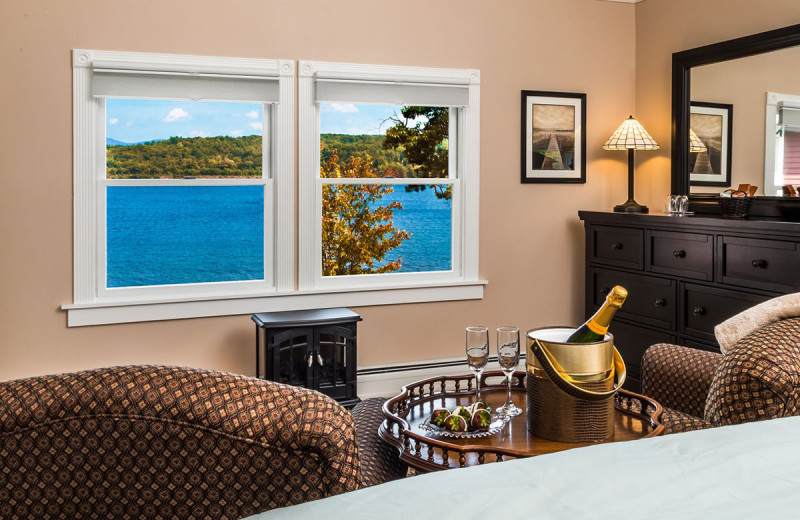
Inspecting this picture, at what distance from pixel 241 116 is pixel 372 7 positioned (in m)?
1.02

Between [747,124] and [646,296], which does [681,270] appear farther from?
[747,124]

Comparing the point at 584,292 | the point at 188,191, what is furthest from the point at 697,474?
the point at 584,292

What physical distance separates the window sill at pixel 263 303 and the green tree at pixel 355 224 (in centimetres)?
19

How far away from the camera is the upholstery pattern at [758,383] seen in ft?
5.47

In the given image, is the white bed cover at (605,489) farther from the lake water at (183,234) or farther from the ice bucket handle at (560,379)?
the lake water at (183,234)

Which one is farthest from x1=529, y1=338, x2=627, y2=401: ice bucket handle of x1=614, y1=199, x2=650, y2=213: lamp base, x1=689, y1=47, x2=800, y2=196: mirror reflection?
x1=614, y1=199, x2=650, y2=213: lamp base

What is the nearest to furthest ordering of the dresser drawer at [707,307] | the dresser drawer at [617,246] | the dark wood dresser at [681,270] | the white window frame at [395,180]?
the dark wood dresser at [681,270]
the dresser drawer at [707,307]
the white window frame at [395,180]
the dresser drawer at [617,246]

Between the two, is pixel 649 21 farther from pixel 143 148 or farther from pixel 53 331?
pixel 53 331

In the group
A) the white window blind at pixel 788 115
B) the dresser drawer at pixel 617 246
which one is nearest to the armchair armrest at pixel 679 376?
the dresser drawer at pixel 617 246

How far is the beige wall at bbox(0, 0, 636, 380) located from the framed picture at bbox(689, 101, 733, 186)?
62 centimetres

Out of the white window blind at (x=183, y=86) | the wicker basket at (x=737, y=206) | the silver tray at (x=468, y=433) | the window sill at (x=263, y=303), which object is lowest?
the silver tray at (x=468, y=433)

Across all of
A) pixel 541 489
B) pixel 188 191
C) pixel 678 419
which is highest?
pixel 188 191

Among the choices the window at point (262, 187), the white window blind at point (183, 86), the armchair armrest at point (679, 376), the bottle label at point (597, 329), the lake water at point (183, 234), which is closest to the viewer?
the bottle label at point (597, 329)

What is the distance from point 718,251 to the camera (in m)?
3.75
